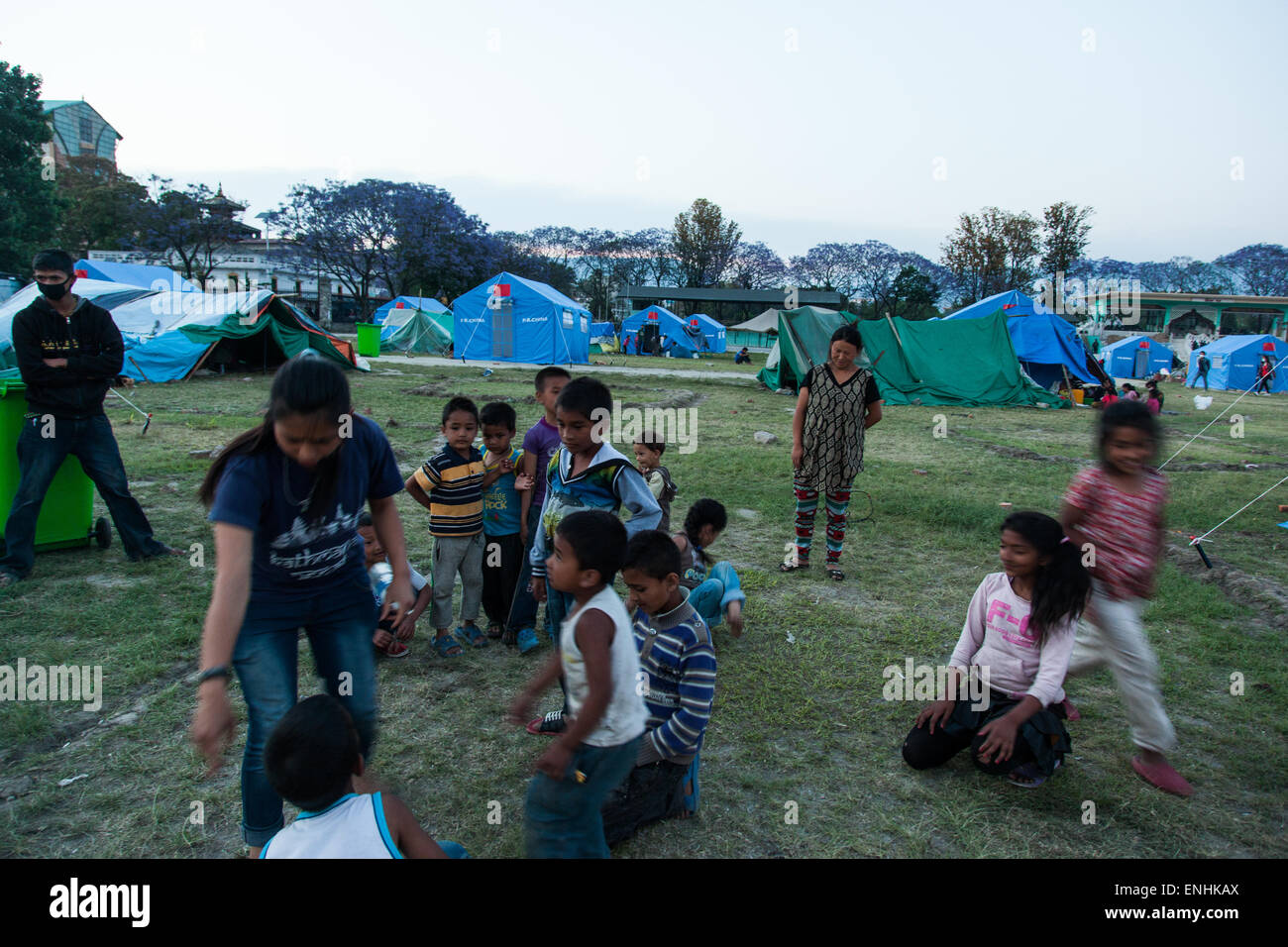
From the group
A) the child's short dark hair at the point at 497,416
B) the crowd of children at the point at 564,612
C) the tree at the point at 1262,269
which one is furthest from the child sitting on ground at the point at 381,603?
the tree at the point at 1262,269

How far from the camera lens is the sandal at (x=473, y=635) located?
4277 mm

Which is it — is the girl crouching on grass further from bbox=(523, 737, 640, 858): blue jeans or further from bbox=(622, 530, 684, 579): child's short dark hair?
bbox=(523, 737, 640, 858): blue jeans

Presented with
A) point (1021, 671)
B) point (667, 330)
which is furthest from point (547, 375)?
point (667, 330)

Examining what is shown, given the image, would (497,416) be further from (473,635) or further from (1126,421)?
(1126,421)

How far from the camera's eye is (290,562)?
87.0 inches

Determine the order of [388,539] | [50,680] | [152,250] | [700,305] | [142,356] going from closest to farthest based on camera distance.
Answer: [388,539] < [50,680] < [142,356] < [152,250] < [700,305]

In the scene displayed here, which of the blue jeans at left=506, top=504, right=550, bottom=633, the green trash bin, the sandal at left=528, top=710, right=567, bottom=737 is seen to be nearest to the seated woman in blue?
the sandal at left=528, top=710, right=567, bottom=737

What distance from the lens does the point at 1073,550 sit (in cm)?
310

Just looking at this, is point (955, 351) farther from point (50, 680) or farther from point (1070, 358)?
point (50, 680)

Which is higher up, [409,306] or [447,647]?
[409,306]

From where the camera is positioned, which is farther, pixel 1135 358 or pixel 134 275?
pixel 1135 358

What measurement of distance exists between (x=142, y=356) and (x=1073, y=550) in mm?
17889

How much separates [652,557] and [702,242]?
6396cm
